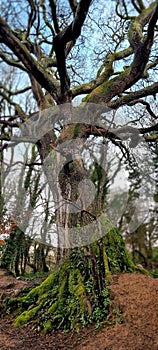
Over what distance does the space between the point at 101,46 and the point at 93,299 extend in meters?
6.00

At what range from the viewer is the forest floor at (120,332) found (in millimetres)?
4324

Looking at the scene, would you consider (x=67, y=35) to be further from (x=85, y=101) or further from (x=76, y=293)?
(x=76, y=293)

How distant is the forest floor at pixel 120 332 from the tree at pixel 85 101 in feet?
0.94

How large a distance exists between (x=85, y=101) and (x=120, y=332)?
231 inches

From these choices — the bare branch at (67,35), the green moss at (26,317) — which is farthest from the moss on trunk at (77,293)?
the bare branch at (67,35)

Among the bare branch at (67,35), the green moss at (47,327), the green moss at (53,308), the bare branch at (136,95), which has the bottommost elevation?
the green moss at (47,327)

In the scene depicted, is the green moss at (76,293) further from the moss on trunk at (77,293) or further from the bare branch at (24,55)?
the bare branch at (24,55)

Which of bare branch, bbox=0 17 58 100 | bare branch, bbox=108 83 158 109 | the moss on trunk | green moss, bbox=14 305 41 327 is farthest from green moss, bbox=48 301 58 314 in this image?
bare branch, bbox=0 17 58 100

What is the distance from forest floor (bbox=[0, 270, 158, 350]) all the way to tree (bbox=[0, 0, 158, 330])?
11.3 inches

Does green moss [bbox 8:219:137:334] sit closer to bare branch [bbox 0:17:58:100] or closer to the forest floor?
the forest floor

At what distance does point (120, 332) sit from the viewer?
4559 millimetres

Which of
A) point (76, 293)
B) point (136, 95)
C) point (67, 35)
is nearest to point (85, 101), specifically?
point (136, 95)

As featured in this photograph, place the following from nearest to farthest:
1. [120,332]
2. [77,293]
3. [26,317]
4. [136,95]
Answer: [120,332] → [77,293] → [26,317] → [136,95]

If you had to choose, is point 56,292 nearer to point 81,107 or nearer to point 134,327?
point 134,327
